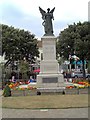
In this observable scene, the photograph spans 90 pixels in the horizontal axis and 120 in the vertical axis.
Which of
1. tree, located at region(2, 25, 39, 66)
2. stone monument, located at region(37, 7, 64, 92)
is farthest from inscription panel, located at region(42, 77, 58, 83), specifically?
tree, located at region(2, 25, 39, 66)

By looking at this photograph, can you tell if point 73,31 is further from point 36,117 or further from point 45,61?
point 36,117

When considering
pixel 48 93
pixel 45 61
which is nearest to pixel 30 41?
pixel 45 61

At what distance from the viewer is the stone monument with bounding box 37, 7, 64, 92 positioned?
26.8m

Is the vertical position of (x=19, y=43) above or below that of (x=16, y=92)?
above

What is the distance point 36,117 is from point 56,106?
3.29 meters

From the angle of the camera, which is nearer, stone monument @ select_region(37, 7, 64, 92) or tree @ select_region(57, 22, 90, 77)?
stone monument @ select_region(37, 7, 64, 92)

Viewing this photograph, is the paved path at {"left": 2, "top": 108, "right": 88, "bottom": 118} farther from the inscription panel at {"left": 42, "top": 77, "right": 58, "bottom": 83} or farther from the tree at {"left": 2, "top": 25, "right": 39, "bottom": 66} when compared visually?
the tree at {"left": 2, "top": 25, "right": 39, "bottom": 66}

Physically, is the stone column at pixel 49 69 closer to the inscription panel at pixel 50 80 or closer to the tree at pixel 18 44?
the inscription panel at pixel 50 80

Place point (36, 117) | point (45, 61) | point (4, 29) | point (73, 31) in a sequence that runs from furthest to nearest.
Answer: point (4, 29), point (73, 31), point (45, 61), point (36, 117)

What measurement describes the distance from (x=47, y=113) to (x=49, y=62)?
46.5ft

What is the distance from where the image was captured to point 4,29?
179ft

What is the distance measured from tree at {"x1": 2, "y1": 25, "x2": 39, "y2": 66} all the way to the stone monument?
2267 centimetres

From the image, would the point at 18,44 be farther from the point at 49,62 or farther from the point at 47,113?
the point at 47,113

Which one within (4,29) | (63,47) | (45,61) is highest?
(4,29)
